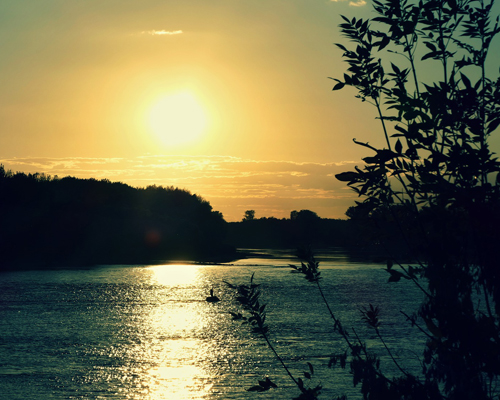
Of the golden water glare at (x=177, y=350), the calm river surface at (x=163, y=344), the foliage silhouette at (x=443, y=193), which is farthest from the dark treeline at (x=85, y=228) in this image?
the foliage silhouette at (x=443, y=193)

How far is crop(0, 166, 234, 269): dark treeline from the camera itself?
74000mm

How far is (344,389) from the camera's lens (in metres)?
12.0

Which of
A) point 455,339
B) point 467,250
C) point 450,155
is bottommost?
point 455,339

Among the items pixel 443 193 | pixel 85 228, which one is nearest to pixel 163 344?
pixel 443 193

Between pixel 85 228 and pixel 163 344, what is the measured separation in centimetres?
6920

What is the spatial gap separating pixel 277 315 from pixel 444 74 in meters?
20.7

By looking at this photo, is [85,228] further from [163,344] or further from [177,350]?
[177,350]

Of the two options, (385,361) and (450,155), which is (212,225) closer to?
(385,361)

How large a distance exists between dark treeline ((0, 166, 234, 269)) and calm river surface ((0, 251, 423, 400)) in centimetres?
4253

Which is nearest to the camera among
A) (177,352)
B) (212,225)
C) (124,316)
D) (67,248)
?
(177,352)

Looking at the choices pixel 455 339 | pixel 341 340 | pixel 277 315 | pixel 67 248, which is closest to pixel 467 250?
pixel 455 339

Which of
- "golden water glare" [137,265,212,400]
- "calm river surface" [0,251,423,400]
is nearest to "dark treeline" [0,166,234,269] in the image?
"calm river surface" [0,251,423,400]

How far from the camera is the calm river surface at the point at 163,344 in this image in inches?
481

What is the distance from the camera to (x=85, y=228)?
82.9 m
